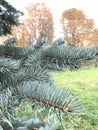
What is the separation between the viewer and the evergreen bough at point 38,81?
1102mm

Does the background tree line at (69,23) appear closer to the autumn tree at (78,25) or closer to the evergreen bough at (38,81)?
the autumn tree at (78,25)

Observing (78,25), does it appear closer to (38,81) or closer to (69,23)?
(69,23)

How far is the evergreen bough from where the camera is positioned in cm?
110

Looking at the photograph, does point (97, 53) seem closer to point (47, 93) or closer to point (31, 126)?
point (47, 93)

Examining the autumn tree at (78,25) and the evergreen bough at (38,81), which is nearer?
the evergreen bough at (38,81)

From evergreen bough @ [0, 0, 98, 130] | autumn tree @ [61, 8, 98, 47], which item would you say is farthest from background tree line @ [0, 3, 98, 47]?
evergreen bough @ [0, 0, 98, 130]

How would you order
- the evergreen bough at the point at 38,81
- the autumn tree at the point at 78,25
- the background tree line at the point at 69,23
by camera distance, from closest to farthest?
the evergreen bough at the point at 38,81 < the background tree line at the point at 69,23 < the autumn tree at the point at 78,25

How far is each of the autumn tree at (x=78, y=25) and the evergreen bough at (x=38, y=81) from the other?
38.4m

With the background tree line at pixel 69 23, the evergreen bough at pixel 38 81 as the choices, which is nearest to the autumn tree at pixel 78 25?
the background tree line at pixel 69 23

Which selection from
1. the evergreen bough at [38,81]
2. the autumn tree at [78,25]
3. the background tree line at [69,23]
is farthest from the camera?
the autumn tree at [78,25]

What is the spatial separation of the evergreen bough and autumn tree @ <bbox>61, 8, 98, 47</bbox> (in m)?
38.4

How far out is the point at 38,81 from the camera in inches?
60.4

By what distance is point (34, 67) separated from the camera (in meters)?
1.57

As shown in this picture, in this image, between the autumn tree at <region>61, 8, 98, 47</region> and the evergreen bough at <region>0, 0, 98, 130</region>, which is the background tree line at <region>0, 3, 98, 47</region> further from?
the evergreen bough at <region>0, 0, 98, 130</region>
